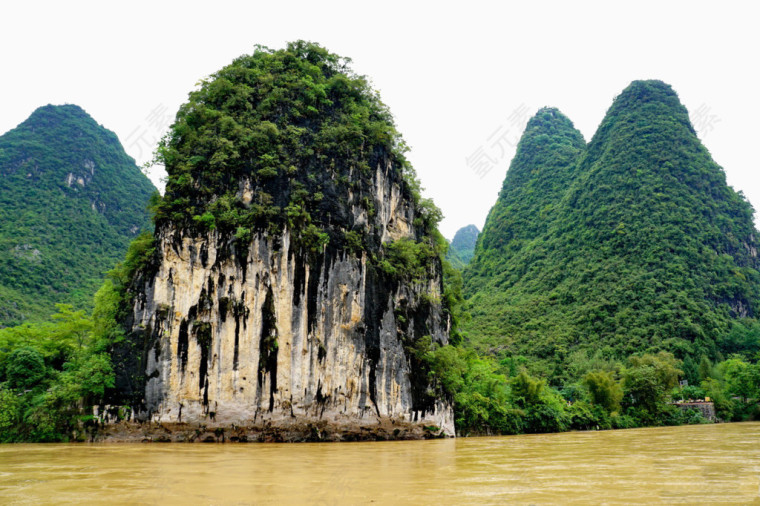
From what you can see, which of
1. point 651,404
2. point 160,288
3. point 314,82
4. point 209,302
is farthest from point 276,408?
point 651,404

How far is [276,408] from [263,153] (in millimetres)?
10436

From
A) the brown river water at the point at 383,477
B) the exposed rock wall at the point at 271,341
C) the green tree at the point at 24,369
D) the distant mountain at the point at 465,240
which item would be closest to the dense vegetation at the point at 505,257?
the green tree at the point at 24,369

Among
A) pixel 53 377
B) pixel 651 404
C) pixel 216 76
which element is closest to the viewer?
pixel 53 377

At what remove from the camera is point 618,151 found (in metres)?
63.7

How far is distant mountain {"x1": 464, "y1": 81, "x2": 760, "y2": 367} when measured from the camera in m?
43.8

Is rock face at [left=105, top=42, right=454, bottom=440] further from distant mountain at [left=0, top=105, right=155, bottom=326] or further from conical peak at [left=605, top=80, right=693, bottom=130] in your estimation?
conical peak at [left=605, top=80, right=693, bottom=130]

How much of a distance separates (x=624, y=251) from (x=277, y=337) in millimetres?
44497

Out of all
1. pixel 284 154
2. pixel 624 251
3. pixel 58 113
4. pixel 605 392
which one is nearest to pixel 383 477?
pixel 284 154

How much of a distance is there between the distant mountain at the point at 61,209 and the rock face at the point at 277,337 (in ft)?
62.0

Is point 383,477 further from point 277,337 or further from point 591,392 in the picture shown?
point 591,392

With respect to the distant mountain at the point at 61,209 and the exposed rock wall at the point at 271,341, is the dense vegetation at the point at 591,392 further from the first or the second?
the distant mountain at the point at 61,209

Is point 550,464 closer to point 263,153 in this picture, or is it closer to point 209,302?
point 209,302

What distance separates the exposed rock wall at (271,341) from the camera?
1791 centimetres

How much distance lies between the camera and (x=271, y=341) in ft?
61.0
